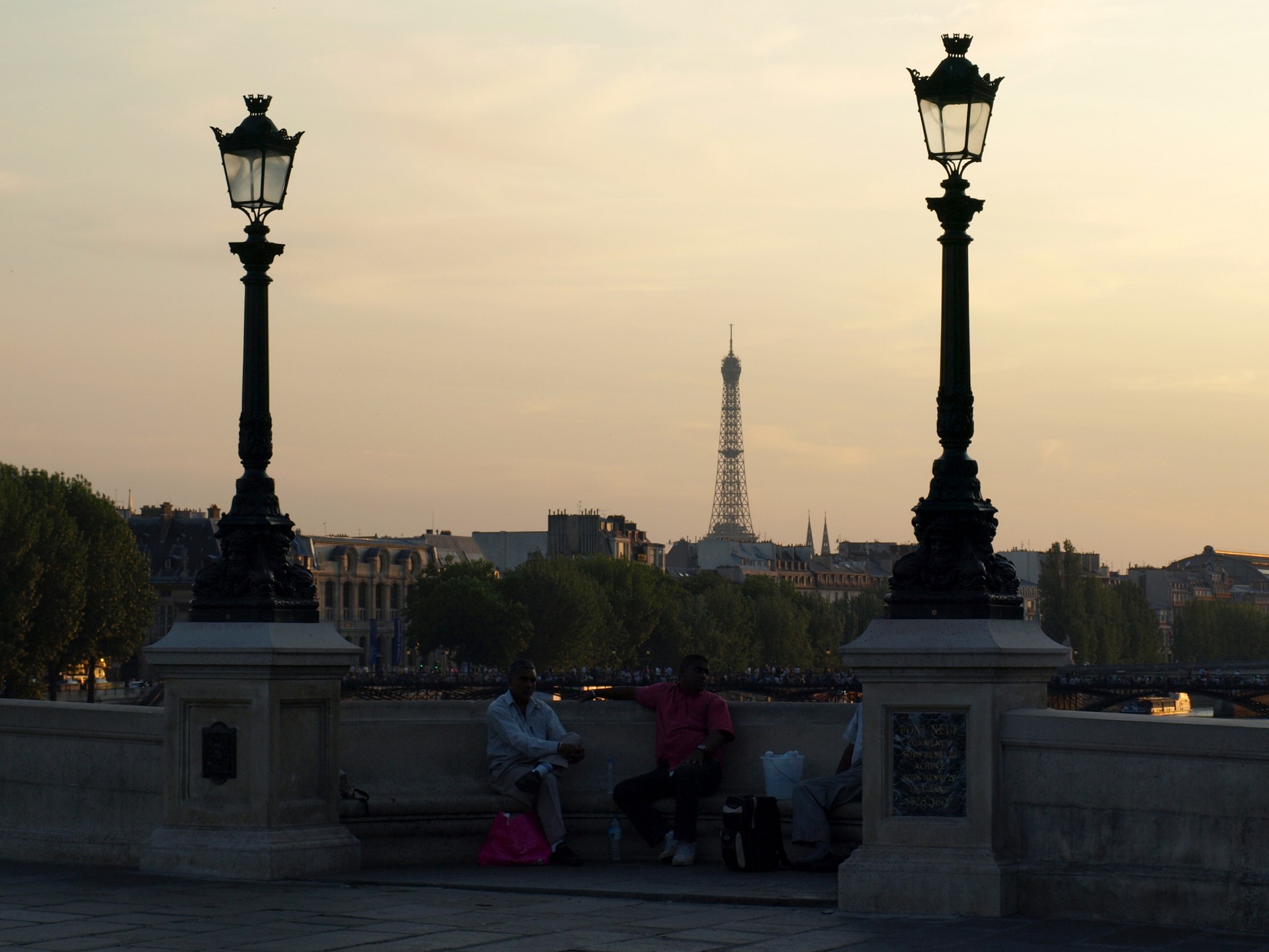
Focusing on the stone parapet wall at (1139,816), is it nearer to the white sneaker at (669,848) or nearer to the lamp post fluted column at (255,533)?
the white sneaker at (669,848)

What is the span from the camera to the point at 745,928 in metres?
9.86

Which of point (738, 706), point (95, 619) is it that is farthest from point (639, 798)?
point (95, 619)

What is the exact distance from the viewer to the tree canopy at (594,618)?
12675cm

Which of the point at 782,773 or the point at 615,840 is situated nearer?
the point at 782,773

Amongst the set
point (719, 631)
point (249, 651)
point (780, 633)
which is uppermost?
point (249, 651)

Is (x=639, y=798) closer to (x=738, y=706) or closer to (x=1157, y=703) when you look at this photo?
(x=738, y=706)

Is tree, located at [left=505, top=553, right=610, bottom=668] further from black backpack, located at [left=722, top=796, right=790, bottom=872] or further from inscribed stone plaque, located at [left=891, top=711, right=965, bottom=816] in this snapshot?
inscribed stone plaque, located at [left=891, top=711, right=965, bottom=816]

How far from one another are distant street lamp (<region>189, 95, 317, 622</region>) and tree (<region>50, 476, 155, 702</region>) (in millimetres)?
58820

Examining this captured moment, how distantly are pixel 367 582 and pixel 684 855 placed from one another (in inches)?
5892

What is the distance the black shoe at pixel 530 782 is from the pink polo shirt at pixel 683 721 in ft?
2.81

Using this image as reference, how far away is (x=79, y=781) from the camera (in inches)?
517

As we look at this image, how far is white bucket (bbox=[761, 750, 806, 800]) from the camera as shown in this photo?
12.7m

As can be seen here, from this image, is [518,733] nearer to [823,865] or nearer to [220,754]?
[220,754]

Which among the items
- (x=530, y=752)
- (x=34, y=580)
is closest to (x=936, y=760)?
(x=530, y=752)
